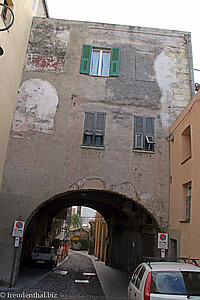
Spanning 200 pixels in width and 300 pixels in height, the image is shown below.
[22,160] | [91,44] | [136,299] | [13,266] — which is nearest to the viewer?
[136,299]

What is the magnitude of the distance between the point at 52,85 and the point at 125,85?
10.2 feet

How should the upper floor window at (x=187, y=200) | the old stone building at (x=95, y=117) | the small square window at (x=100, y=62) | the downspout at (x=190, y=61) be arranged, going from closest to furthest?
1. the upper floor window at (x=187, y=200)
2. the old stone building at (x=95, y=117)
3. the downspout at (x=190, y=61)
4. the small square window at (x=100, y=62)

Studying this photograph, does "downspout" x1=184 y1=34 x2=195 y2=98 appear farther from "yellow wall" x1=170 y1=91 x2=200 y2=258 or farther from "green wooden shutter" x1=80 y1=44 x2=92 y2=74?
"green wooden shutter" x1=80 y1=44 x2=92 y2=74

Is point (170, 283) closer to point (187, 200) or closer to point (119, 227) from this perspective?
point (187, 200)

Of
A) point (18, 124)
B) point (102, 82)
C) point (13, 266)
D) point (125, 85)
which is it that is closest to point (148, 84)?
point (125, 85)

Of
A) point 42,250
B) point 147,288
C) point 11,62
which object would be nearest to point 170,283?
point 147,288

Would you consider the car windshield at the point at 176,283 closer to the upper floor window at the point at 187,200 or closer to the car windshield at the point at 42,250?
the upper floor window at the point at 187,200

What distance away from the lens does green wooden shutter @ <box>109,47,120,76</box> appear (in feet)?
39.7

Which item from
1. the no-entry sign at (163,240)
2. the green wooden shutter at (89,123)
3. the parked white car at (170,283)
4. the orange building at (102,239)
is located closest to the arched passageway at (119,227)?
the no-entry sign at (163,240)

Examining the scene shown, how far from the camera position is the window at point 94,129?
37.0 feet

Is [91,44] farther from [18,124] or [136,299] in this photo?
[136,299]

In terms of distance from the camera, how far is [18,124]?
36.9 ft

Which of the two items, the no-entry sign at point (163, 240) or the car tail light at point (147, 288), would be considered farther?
the no-entry sign at point (163, 240)

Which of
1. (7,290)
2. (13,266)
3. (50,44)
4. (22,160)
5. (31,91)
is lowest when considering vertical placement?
(7,290)
